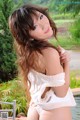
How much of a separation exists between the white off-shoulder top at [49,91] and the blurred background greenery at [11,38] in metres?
1.21

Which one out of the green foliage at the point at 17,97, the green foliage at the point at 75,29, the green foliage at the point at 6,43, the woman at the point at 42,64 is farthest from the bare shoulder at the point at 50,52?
the green foliage at the point at 75,29

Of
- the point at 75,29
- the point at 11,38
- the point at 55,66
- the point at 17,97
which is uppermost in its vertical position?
the point at 75,29

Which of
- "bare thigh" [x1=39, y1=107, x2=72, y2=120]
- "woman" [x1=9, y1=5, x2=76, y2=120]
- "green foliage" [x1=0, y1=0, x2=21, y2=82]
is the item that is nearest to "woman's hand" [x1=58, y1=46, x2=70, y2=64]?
"woman" [x1=9, y1=5, x2=76, y2=120]

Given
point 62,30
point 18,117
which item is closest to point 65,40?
point 62,30

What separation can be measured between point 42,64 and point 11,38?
4151 mm

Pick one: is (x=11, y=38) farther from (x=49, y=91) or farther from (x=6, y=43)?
(x=49, y=91)

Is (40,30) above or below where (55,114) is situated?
above

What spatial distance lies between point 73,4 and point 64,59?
5.72 metres

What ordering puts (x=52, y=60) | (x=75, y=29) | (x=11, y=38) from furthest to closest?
(x=75, y=29) < (x=11, y=38) < (x=52, y=60)

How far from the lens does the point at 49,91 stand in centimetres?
169

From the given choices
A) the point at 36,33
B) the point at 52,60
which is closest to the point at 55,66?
the point at 52,60

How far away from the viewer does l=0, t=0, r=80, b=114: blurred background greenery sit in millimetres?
4502

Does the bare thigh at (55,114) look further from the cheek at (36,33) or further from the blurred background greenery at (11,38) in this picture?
the blurred background greenery at (11,38)

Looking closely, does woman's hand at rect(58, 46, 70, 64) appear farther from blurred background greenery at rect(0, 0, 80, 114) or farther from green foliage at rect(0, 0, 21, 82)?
green foliage at rect(0, 0, 21, 82)
